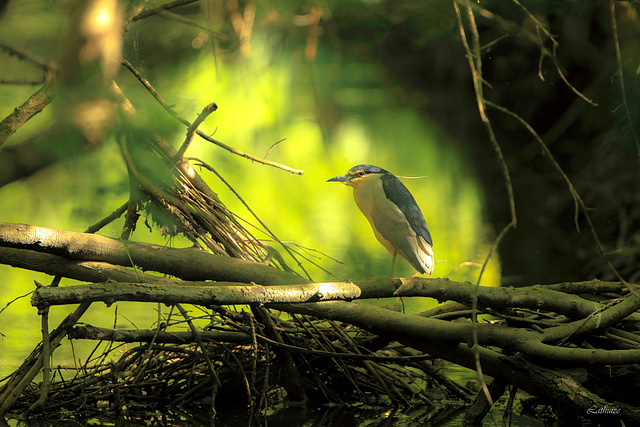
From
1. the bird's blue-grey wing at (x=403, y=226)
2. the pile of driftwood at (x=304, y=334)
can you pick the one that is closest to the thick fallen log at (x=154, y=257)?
the pile of driftwood at (x=304, y=334)

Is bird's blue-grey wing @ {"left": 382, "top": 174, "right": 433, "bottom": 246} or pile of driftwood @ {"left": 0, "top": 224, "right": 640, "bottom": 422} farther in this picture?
bird's blue-grey wing @ {"left": 382, "top": 174, "right": 433, "bottom": 246}

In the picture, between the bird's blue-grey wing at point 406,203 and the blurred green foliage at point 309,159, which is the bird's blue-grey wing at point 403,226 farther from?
the blurred green foliage at point 309,159

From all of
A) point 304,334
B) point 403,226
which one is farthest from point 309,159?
point 403,226

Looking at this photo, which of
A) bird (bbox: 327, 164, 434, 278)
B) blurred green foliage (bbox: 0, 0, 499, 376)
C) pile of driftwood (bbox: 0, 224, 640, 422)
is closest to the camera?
pile of driftwood (bbox: 0, 224, 640, 422)

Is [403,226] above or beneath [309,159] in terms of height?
beneath

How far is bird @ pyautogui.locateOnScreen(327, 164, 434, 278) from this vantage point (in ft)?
5.76

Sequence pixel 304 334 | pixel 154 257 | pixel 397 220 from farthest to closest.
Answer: pixel 304 334 → pixel 397 220 → pixel 154 257

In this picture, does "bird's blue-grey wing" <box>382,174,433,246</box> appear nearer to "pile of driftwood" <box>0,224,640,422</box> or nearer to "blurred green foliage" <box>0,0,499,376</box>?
"pile of driftwood" <box>0,224,640,422</box>

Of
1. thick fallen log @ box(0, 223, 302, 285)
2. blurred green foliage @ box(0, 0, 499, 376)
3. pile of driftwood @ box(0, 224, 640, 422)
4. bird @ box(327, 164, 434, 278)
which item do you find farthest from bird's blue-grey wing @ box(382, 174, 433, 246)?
blurred green foliage @ box(0, 0, 499, 376)

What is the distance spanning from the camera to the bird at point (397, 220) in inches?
69.2

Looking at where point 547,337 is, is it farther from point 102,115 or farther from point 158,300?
point 102,115

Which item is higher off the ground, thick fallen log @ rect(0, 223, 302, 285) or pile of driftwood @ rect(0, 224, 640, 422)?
thick fallen log @ rect(0, 223, 302, 285)

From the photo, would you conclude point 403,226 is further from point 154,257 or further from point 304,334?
point 154,257

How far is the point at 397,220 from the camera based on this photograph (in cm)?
176
